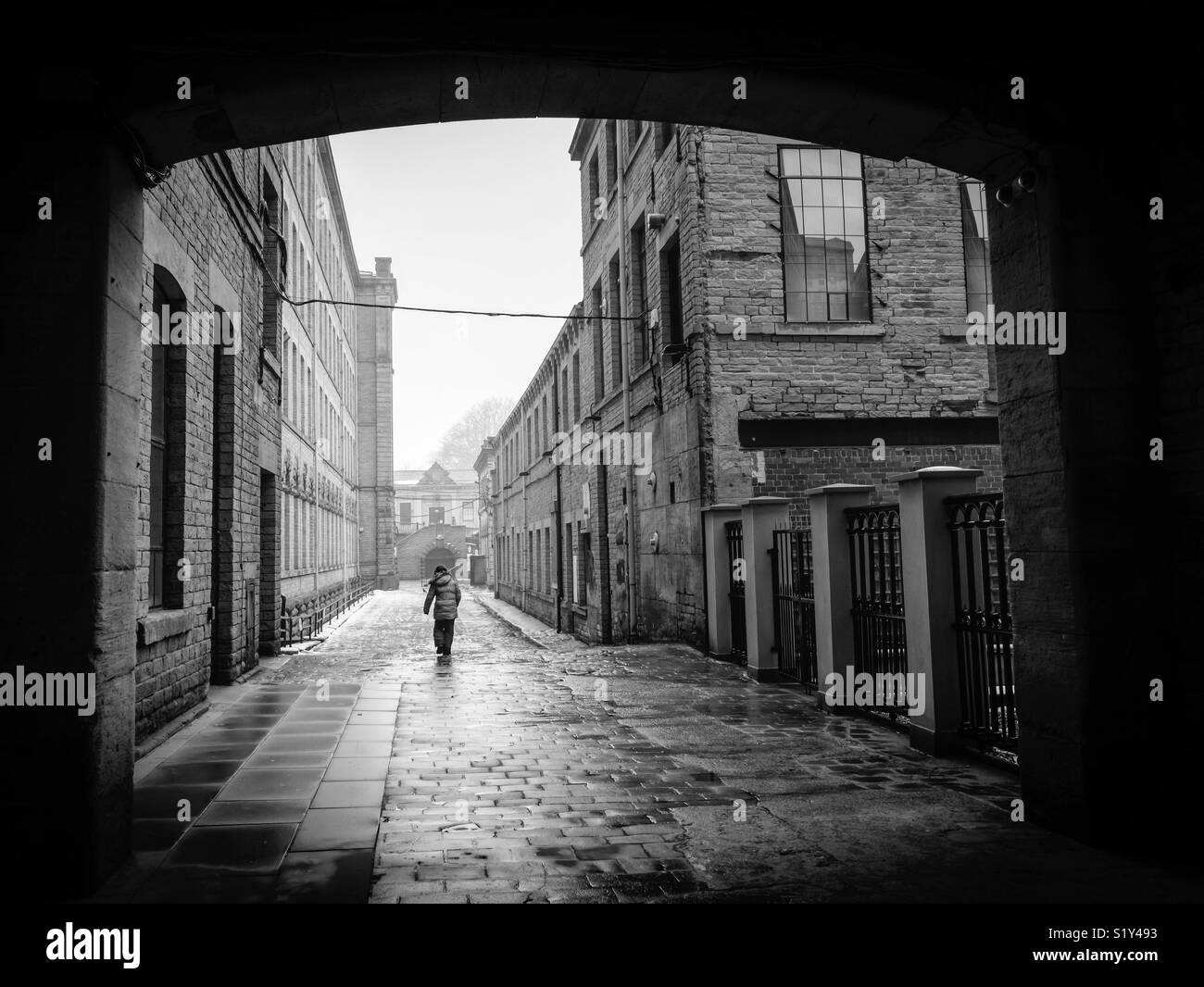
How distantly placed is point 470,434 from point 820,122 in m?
74.3

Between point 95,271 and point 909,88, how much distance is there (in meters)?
4.06

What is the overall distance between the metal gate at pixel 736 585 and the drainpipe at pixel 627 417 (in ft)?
12.6

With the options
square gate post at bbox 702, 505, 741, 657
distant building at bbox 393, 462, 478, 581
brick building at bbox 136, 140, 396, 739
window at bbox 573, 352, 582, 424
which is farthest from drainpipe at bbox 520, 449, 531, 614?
distant building at bbox 393, 462, 478, 581

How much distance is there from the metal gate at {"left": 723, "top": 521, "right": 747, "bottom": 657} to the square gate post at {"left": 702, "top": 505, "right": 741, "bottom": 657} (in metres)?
0.04

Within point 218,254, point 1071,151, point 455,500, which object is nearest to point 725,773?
point 1071,151

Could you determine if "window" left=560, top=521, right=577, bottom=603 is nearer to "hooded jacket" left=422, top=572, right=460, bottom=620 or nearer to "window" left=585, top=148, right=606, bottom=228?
"window" left=585, top=148, right=606, bottom=228

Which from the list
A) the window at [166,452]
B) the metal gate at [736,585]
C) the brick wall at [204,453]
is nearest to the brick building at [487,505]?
the brick wall at [204,453]

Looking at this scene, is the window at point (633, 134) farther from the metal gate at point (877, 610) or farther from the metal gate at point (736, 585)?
the metal gate at point (877, 610)

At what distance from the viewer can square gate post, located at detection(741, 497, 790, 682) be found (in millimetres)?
9875

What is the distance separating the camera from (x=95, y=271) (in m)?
3.98
